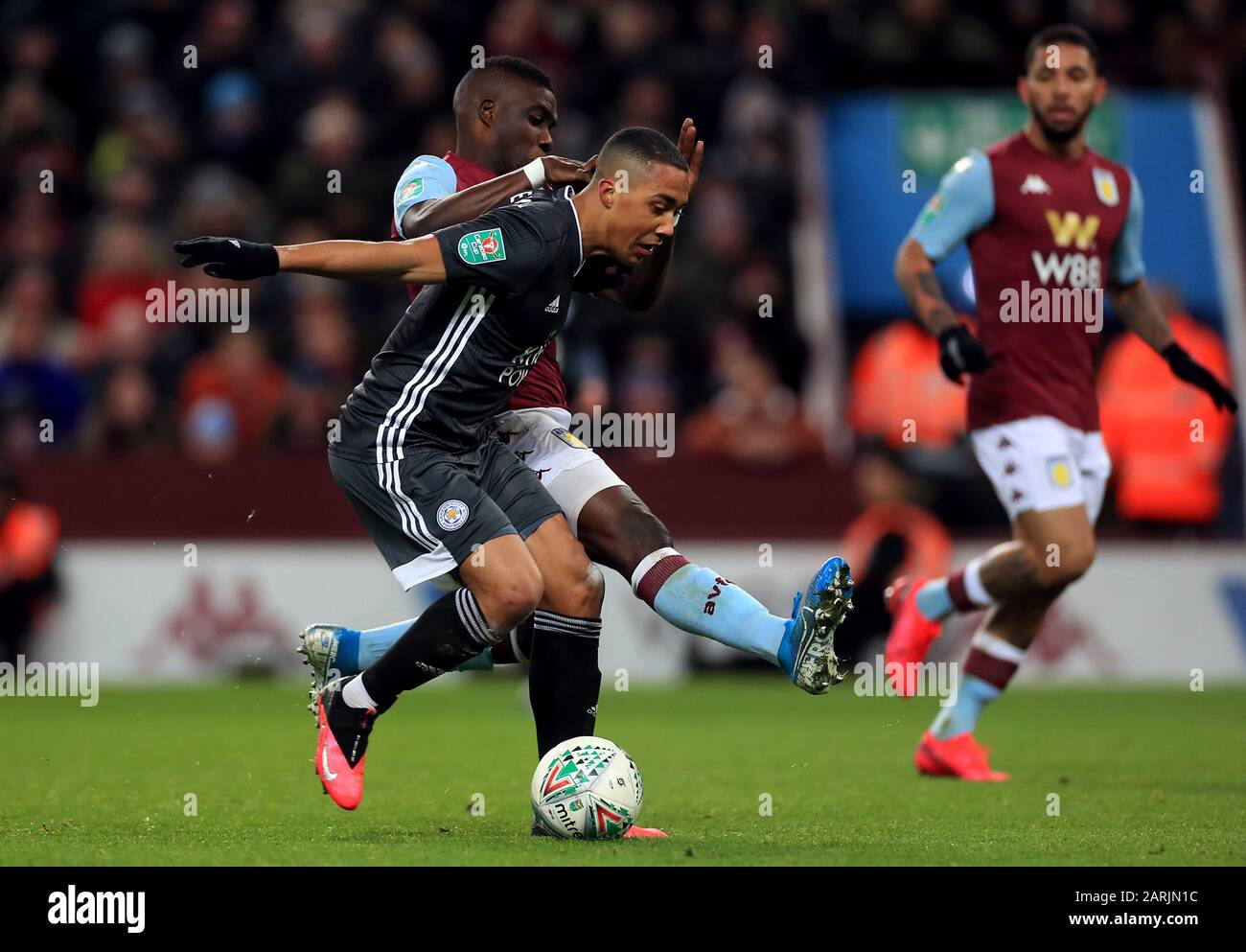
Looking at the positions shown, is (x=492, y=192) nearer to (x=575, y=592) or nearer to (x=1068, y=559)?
(x=575, y=592)

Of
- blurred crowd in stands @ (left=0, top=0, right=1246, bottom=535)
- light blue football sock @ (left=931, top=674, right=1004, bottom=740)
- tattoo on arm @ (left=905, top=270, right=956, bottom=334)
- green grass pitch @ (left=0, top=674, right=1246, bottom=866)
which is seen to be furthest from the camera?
blurred crowd in stands @ (left=0, top=0, right=1246, bottom=535)

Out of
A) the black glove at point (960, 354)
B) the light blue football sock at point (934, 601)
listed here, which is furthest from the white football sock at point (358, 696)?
the light blue football sock at point (934, 601)

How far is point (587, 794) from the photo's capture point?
16.7ft

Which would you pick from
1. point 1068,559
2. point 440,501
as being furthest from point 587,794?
point 1068,559

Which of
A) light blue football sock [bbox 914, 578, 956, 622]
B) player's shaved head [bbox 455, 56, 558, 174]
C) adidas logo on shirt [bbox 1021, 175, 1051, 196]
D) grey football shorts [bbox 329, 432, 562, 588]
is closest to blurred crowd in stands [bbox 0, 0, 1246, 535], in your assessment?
light blue football sock [bbox 914, 578, 956, 622]

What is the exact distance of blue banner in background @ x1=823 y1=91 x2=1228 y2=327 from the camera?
14797 millimetres

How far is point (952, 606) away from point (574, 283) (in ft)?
8.02

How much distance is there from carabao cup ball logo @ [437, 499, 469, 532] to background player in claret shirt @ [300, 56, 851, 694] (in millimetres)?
489

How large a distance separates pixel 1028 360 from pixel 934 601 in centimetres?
102

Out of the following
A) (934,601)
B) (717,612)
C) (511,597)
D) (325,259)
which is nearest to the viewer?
(325,259)

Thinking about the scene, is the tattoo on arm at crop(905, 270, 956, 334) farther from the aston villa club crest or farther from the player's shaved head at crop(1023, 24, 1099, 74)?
the player's shaved head at crop(1023, 24, 1099, 74)

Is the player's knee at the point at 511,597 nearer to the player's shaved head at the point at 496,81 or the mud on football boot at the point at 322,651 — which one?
the mud on football boot at the point at 322,651
